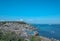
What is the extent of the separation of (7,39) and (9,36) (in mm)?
511

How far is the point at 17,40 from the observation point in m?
12.6

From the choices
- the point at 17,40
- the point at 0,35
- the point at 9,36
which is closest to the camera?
the point at 17,40

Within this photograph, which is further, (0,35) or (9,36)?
(0,35)

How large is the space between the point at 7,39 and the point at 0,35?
1.92 meters

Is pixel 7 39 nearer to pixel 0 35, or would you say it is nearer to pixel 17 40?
pixel 17 40

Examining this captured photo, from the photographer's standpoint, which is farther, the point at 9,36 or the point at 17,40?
the point at 9,36

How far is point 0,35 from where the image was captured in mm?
14703

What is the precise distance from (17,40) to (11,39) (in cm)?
70

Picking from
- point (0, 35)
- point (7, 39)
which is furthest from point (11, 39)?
point (0, 35)

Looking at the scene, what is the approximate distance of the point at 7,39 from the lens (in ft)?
42.5

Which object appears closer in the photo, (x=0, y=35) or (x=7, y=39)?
(x=7, y=39)

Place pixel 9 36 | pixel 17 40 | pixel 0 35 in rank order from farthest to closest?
pixel 0 35
pixel 9 36
pixel 17 40

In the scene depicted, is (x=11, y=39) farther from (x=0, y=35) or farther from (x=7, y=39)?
(x=0, y=35)

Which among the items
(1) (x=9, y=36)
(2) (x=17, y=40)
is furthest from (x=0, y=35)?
(2) (x=17, y=40)
